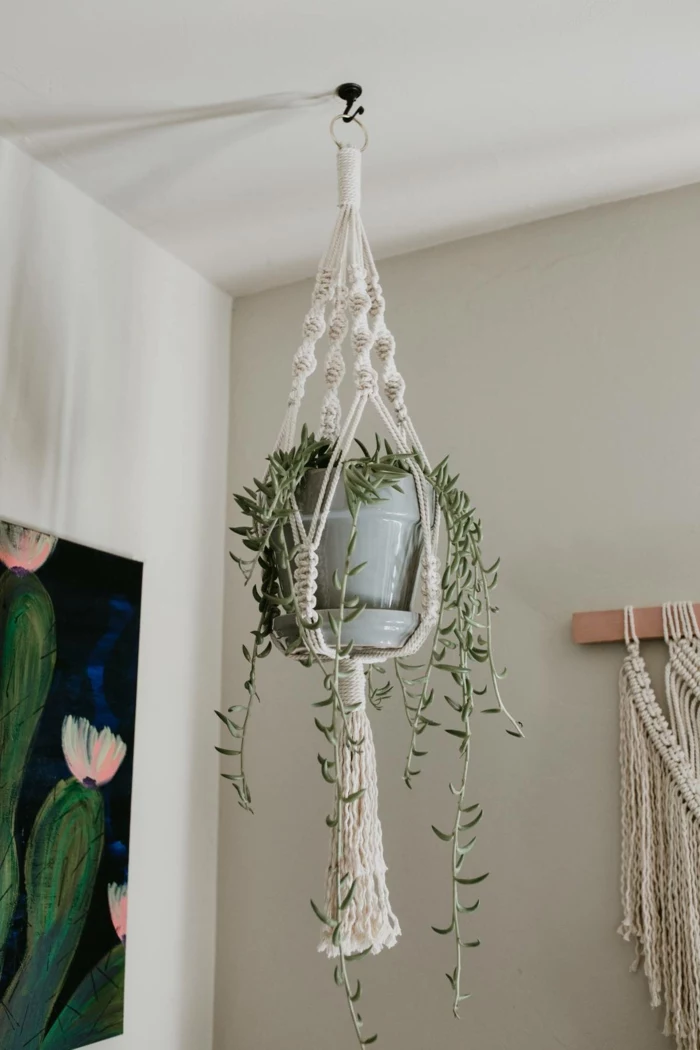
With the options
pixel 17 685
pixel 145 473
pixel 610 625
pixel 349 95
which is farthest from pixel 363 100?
pixel 17 685

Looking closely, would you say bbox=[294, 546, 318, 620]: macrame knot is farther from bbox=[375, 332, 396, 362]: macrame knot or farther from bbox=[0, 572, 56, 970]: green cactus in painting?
bbox=[0, 572, 56, 970]: green cactus in painting

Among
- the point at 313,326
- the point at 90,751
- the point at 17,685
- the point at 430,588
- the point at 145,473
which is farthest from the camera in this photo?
the point at 145,473

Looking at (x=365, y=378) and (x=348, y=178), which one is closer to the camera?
(x=365, y=378)

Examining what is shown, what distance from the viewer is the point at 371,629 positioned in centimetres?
102

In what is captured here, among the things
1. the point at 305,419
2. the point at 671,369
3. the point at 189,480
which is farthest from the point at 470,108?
the point at 189,480

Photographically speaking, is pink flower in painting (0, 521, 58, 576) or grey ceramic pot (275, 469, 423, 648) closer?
grey ceramic pot (275, 469, 423, 648)

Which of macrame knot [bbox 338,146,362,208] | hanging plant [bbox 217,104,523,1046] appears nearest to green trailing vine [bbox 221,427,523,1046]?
hanging plant [bbox 217,104,523,1046]

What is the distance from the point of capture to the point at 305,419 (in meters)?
1.71

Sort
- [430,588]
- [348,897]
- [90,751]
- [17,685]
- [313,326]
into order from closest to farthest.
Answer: [348,897]
[430,588]
[313,326]
[17,685]
[90,751]

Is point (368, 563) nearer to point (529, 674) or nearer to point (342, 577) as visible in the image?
point (342, 577)

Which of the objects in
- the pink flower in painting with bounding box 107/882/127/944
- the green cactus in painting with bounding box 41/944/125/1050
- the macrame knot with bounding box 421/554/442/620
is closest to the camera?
the macrame knot with bounding box 421/554/442/620

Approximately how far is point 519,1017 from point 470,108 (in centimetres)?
123

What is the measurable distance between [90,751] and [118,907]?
0.72ft

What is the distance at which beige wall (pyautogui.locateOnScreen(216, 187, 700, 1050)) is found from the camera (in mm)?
1369
